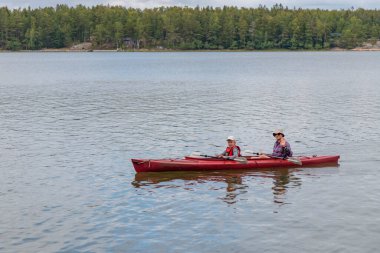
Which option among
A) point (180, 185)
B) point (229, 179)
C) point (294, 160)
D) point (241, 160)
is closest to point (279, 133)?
point (294, 160)

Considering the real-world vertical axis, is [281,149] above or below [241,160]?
above

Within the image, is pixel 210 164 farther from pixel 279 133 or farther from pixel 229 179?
pixel 279 133

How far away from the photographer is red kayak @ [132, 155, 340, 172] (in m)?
30.2

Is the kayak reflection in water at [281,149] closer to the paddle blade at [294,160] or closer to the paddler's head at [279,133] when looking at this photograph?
the paddler's head at [279,133]

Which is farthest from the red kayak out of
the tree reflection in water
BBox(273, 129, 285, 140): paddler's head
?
BBox(273, 129, 285, 140): paddler's head

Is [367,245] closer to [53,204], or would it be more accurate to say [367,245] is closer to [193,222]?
[193,222]

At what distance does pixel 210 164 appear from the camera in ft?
101

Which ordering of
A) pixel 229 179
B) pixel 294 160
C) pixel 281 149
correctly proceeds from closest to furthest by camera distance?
pixel 229 179 → pixel 294 160 → pixel 281 149

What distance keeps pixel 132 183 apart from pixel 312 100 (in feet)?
134

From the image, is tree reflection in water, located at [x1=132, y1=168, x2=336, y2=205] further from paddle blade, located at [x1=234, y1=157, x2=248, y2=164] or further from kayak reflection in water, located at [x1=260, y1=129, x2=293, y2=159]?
kayak reflection in water, located at [x1=260, y1=129, x2=293, y2=159]

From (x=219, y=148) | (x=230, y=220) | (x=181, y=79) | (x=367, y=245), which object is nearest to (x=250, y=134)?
(x=219, y=148)

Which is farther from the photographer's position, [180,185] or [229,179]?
[229,179]

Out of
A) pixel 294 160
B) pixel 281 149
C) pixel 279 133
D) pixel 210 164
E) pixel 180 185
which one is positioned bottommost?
pixel 180 185

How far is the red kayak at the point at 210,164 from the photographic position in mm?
30245
